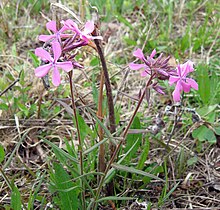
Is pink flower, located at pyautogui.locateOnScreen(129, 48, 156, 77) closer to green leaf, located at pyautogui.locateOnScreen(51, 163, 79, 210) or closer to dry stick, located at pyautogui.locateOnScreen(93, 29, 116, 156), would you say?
dry stick, located at pyautogui.locateOnScreen(93, 29, 116, 156)

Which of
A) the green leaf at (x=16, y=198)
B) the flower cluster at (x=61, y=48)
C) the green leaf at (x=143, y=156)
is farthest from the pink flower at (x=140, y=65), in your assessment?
the green leaf at (x=16, y=198)

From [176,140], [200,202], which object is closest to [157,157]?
[176,140]

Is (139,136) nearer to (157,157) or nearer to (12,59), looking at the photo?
(157,157)

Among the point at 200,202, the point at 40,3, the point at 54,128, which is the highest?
the point at 40,3

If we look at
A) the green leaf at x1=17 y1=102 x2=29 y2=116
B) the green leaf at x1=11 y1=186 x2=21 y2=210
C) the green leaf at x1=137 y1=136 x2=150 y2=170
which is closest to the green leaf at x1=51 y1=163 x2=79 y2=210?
the green leaf at x1=11 y1=186 x2=21 y2=210

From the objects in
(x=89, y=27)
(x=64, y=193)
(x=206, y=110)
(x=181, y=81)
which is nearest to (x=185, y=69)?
(x=181, y=81)

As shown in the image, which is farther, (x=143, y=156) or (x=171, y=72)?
(x=143, y=156)

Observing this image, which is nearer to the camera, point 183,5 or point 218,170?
point 218,170

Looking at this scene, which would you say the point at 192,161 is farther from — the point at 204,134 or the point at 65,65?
the point at 65,65
